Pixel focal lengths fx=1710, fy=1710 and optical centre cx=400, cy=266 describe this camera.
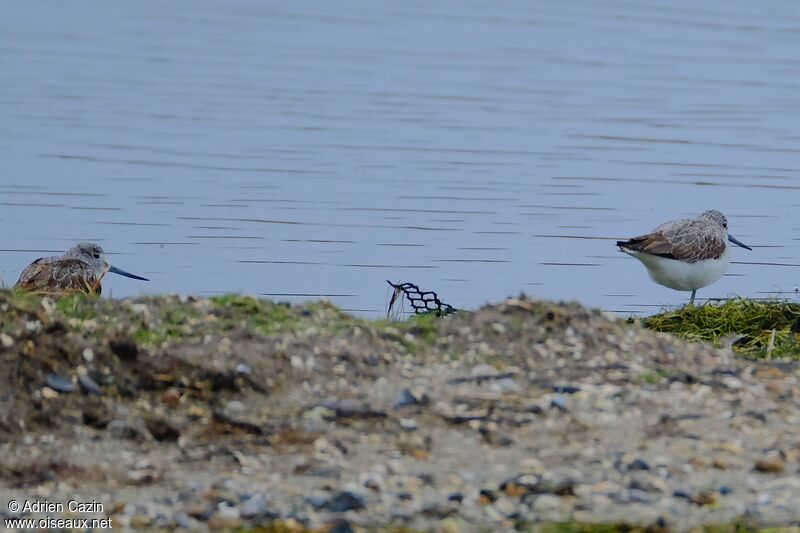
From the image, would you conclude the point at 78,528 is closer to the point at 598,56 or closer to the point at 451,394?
the point at 451,394

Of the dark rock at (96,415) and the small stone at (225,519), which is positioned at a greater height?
the dark rock at (96,415)

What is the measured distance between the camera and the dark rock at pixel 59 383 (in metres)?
8.12

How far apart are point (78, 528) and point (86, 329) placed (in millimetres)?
1723

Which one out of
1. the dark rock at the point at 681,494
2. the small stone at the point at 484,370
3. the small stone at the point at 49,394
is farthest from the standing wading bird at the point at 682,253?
the small stone at the point at 49,394

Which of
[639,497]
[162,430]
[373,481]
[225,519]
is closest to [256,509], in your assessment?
[225,519]

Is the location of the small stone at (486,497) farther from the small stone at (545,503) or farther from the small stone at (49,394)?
the small stone at (49,394)

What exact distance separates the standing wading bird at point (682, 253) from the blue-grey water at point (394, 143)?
0.97 m

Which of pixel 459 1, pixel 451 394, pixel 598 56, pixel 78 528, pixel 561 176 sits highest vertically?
pixel 459 1

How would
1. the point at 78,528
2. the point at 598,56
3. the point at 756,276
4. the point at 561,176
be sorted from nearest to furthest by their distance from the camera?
1. the point at 78,528
2. the point at 756,276
3. the point at 561,176
4. the point at 598,56

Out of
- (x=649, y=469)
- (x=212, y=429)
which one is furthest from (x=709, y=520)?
(x=212, y=429)

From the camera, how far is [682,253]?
13945 mm

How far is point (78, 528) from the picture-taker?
707 cm

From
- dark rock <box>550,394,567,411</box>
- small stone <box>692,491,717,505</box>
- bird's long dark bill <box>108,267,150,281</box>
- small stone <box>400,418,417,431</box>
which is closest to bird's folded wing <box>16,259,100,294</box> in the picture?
bird's long dark bill <box>108,267,150,281</box>

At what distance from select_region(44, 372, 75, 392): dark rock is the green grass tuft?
14.7 feet
